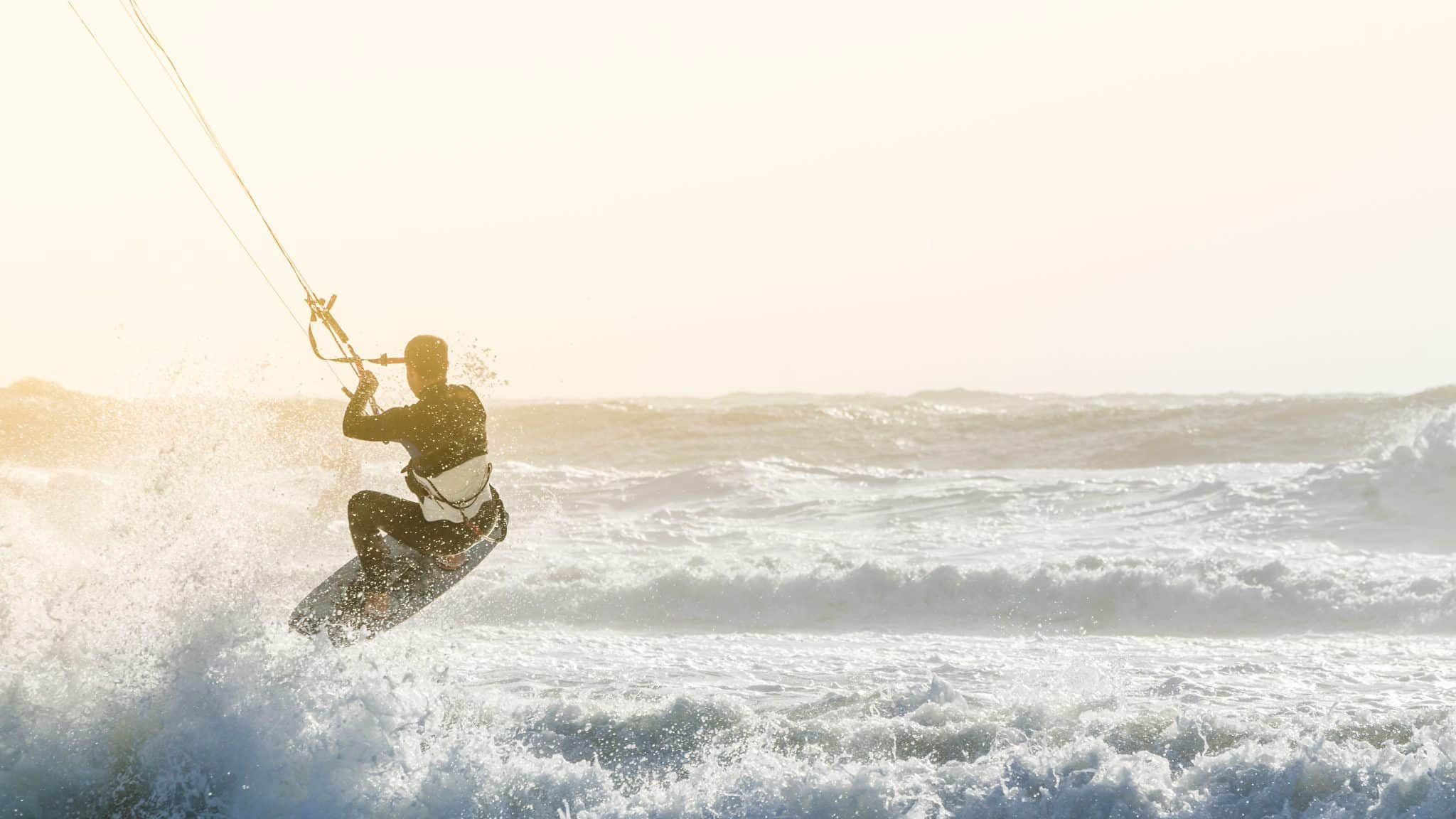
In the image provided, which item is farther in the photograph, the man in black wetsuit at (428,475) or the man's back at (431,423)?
the man in black wetsuit at (428,475)

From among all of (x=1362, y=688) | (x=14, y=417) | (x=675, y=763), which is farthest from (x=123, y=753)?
(x=14, y=417)

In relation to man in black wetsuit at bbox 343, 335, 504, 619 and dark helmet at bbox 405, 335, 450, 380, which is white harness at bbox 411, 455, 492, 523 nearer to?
man in black wetsuit at bbox 343, 335, 504, 619

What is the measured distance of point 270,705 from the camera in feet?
23.1

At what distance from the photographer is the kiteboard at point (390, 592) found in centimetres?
748

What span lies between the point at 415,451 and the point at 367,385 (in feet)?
1.50

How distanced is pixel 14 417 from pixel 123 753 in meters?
24.1

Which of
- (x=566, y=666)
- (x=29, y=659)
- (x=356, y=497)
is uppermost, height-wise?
(x=356, y=497)

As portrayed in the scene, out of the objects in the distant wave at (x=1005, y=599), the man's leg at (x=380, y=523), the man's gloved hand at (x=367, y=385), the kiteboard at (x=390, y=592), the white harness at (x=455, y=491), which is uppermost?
the man's gloved hand at (x=367, y=385)

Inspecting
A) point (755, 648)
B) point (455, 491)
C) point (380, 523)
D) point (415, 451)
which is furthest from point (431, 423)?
point (755, 648)

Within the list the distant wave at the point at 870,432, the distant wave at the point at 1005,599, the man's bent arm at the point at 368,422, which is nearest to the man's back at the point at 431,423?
the man's bent arm at the point at 368,422

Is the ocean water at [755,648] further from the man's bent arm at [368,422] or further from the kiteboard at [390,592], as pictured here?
the man's bent arm at [368,422]

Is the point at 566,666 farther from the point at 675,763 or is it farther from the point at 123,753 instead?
the point at 123,753

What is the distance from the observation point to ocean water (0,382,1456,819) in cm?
672

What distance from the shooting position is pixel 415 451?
23.5ft
